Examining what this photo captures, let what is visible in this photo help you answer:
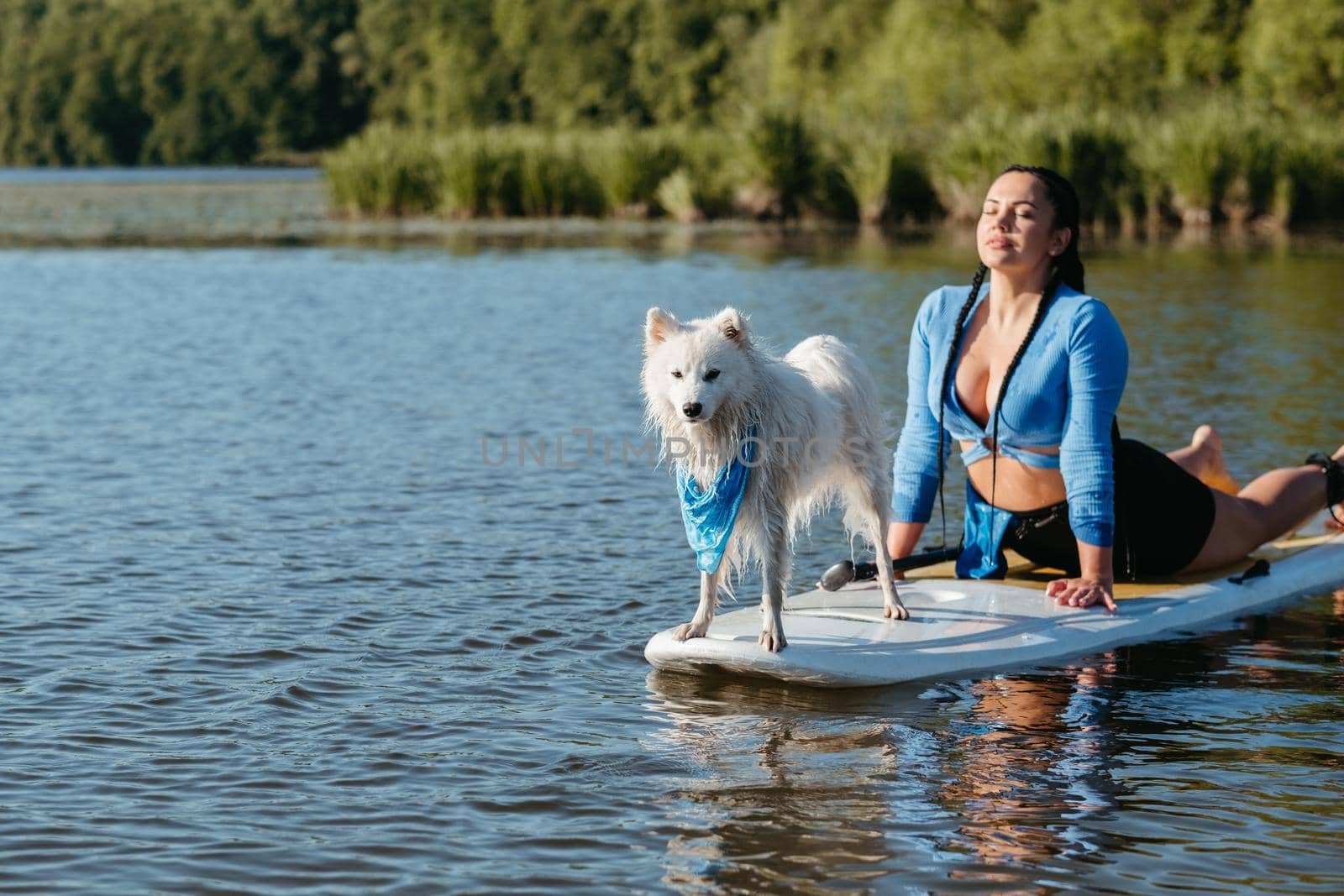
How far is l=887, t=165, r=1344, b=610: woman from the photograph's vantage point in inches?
278

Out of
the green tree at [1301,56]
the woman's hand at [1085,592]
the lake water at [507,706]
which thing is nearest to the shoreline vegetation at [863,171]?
the green tree at [1301,56]

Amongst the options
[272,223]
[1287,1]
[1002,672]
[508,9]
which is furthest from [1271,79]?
[508,9]

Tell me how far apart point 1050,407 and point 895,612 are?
45.1 inches

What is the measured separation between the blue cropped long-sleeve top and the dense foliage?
2803 cm

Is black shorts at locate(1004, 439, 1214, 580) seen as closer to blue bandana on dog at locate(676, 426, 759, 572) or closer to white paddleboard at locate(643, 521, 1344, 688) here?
white paddleboard at locate(643, 521, 1344, 688)

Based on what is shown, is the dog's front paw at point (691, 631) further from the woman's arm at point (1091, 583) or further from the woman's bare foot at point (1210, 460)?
the woman's bare foot at point (1210, 460)

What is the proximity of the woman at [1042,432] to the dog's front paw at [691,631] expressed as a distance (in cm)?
103

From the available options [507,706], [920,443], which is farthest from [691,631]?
[920,443]

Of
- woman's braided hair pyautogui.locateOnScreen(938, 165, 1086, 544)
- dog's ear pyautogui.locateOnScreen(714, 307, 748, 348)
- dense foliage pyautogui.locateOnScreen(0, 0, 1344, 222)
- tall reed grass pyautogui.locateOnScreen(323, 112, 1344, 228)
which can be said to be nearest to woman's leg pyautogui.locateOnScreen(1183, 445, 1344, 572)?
woman's braided hair pyautogui.locateOnScreen(938, 165, 1086, 544)

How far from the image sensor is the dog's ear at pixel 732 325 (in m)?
6.26

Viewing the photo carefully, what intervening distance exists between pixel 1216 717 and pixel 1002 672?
927mm

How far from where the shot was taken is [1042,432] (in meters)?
7.30

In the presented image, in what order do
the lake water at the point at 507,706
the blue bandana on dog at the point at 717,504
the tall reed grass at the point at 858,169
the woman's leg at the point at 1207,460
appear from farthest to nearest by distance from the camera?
the tall reed grass at the point at 858,169 < the woman's leg at the point at 1207,460 < the blue bandana on dog at the point at 717,504 < the lake water at the point at 507,706

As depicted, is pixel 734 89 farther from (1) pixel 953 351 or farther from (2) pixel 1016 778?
(2) pixel 1016 778
